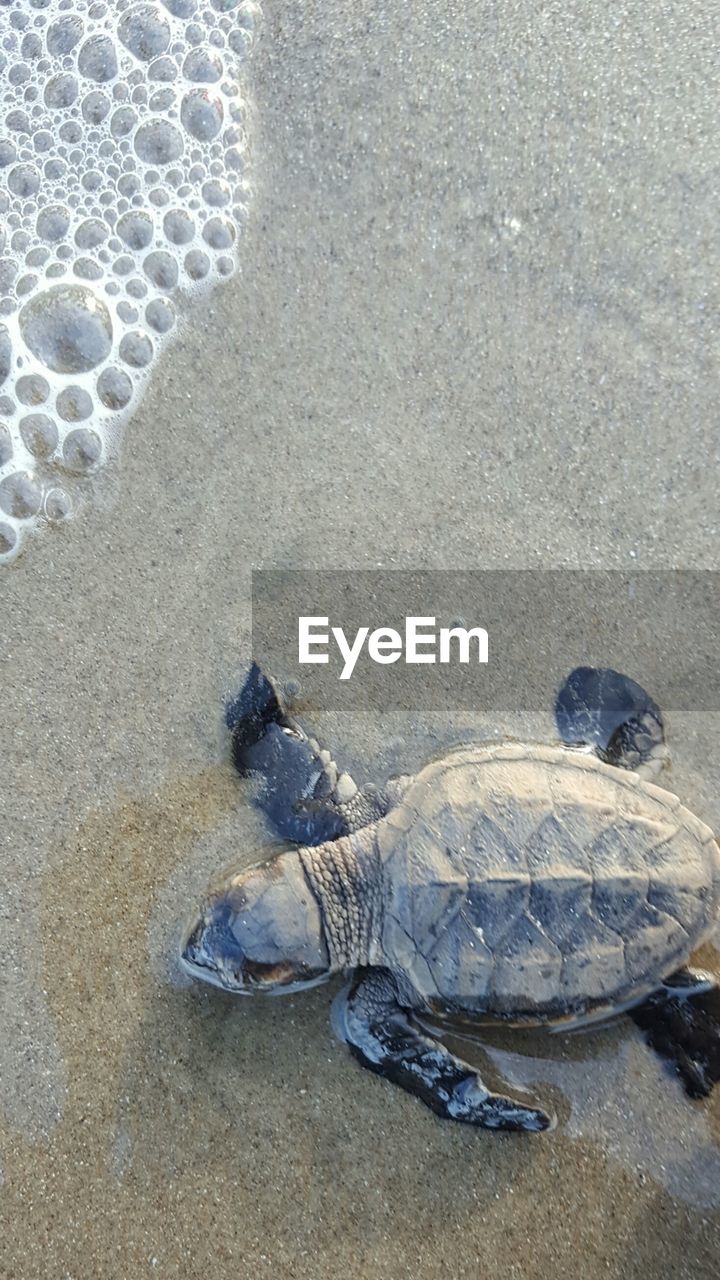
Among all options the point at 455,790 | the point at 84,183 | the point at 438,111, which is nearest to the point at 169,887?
the point at 455,790

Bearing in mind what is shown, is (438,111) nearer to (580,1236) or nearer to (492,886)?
(492,886)

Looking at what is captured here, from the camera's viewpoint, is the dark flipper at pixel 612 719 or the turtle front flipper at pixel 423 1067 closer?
the turtle front flipper at pixel 423 1067

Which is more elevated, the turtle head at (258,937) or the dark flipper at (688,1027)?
the turtle head at (258,937)

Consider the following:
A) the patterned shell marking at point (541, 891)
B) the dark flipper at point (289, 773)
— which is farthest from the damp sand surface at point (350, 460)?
the patterned shell marking at point (541, 891)

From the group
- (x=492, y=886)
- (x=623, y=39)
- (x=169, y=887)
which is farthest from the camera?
(x=623, y=39)

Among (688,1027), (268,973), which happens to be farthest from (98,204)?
(688,1027)

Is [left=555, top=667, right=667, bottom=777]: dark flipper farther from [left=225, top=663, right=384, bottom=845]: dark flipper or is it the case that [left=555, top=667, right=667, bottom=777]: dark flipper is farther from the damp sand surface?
[left=225, top=663, right=384, bottom=845]: dark flipper

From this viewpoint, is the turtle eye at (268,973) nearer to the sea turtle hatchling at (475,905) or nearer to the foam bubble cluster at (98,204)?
the sea turtle hatchling at (475,905)

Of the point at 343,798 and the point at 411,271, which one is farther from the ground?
the point at 411,271
